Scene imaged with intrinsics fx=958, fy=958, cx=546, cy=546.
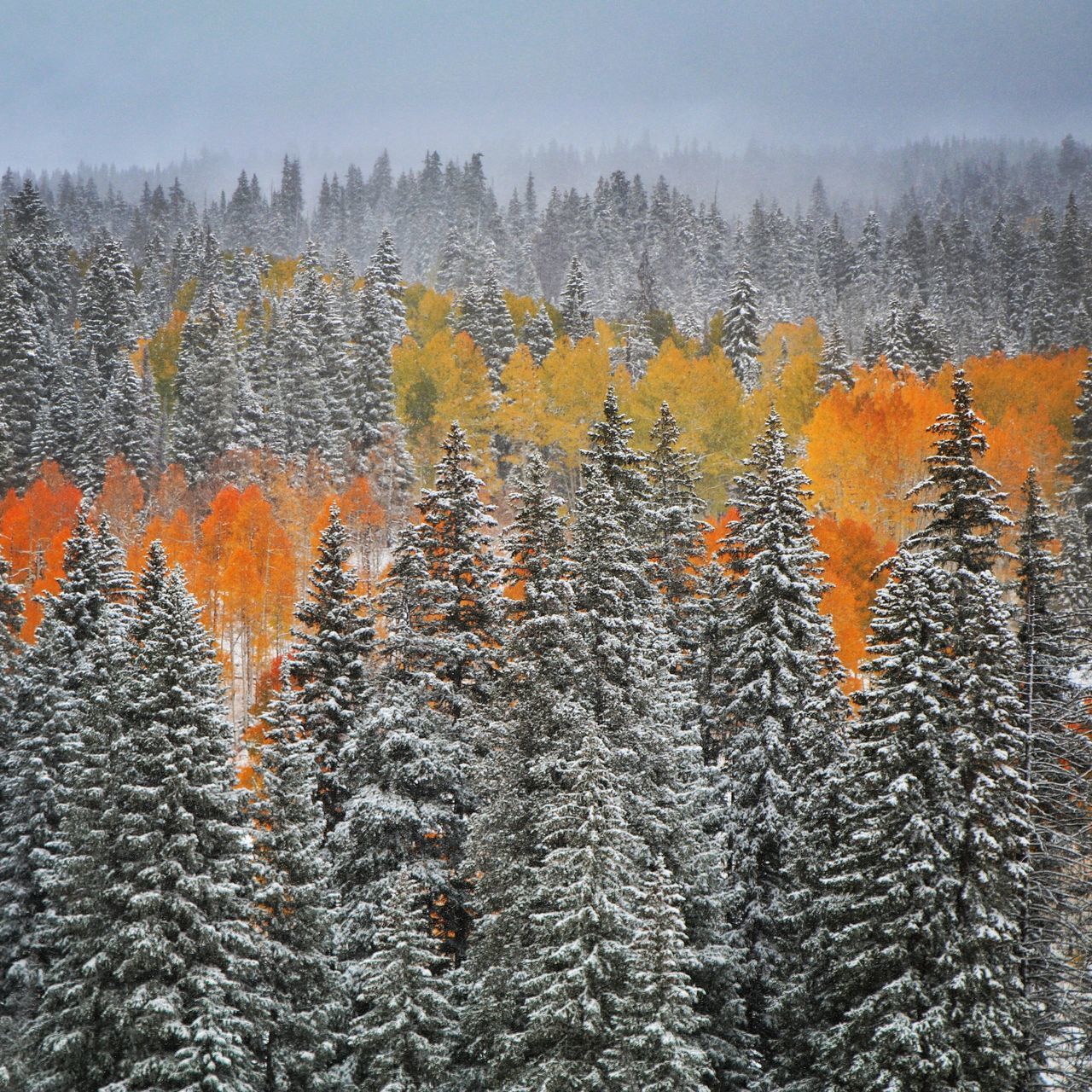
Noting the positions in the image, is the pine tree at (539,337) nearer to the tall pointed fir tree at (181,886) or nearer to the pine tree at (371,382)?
the pine tree at (371,382)

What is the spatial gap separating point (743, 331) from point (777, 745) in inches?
2302

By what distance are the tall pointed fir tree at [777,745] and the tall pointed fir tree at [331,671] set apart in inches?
421

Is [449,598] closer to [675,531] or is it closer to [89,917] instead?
[675,531]

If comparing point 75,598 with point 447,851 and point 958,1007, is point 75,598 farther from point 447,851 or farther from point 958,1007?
point 958,1007

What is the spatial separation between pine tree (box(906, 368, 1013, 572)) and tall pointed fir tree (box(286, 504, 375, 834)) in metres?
16.0

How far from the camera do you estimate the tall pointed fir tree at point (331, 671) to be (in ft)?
90.7

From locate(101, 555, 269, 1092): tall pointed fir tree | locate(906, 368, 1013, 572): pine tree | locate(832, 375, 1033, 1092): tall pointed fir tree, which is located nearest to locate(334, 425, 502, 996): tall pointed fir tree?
locate(101, 555, 269, 1092): tall pointed fir tree

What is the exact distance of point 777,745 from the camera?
24906mm

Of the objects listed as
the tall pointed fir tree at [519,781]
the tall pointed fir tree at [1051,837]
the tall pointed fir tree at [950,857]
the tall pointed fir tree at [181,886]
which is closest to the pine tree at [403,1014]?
the tall pointed fir tree at [519,781]

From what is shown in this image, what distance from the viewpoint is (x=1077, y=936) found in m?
12.0

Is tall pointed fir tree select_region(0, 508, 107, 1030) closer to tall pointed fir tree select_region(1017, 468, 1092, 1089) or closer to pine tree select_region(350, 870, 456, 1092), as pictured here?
pine tree select_region(350, 870, 456, 1092)

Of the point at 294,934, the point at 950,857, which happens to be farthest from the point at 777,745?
the point at 294,934

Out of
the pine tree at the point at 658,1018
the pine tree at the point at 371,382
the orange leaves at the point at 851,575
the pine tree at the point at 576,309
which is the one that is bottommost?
the pine tree at the point at 658,1018

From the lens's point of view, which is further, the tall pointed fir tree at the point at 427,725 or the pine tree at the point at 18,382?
the pine tree at the point at 18,382
